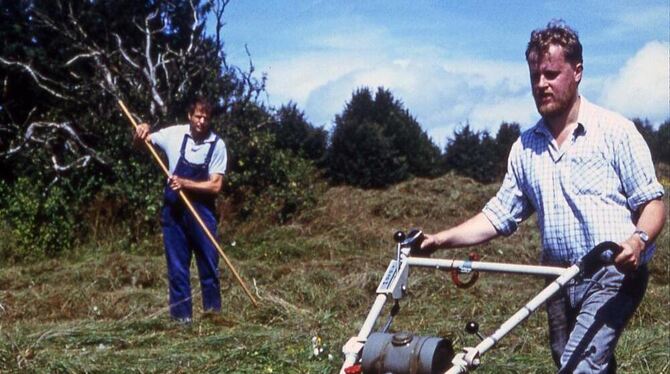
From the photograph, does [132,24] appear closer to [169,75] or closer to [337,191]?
[169,75]

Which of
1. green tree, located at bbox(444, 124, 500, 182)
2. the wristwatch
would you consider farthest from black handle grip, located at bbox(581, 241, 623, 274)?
green tree, located at bbox(444, 124, 500, 182)

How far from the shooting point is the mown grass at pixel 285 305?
5988 mm

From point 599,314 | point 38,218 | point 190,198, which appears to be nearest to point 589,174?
point 599,314

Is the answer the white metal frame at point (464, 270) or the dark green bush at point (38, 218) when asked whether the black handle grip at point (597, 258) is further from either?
the dark green bush at point (38, 218)

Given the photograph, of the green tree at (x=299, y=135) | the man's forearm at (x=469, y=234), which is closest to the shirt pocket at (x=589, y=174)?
the man's forearm at (x=469, y=234)

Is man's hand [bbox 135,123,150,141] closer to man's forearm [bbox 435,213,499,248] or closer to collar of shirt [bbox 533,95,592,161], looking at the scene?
man's forearm [bbox 435,213,499,248]

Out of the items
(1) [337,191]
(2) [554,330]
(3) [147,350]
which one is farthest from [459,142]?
(2) [554,330]

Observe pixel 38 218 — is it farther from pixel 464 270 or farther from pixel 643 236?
pixel 643 236

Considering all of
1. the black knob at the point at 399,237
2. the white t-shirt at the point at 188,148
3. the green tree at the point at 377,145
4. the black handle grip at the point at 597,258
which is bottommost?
the black handle grip at the point at 597,258

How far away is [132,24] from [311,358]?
12.3 m

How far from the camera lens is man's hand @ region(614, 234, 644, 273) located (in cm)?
357

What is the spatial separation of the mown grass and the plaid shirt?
1.84 metres

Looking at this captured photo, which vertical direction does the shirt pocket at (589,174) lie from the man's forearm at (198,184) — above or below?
below

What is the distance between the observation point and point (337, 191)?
1717 centimetres
